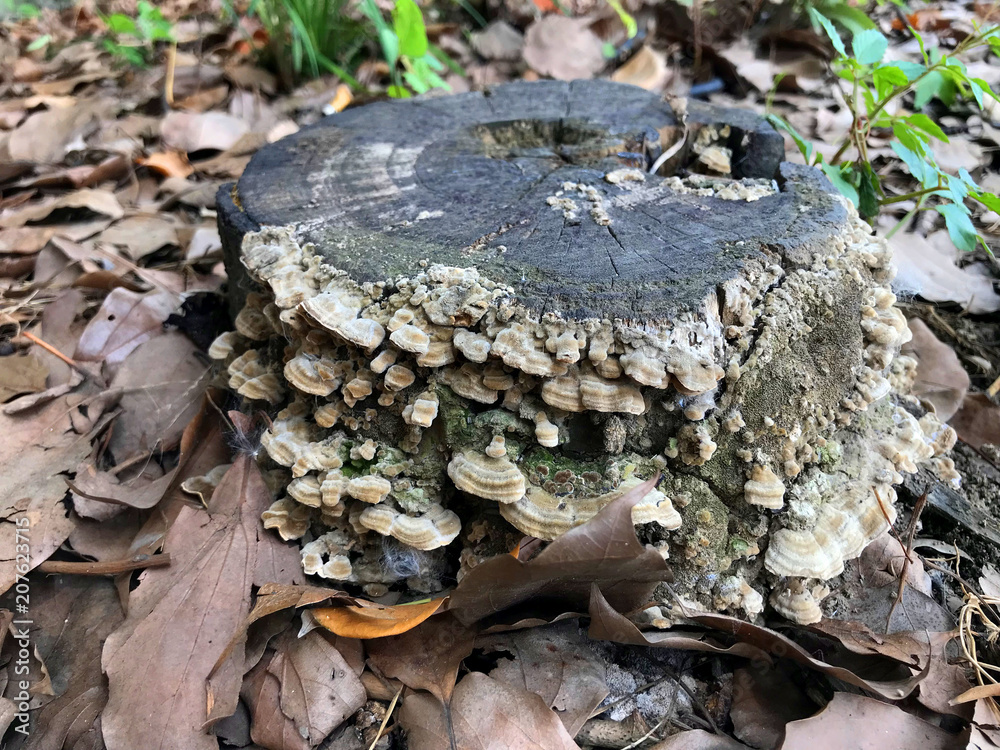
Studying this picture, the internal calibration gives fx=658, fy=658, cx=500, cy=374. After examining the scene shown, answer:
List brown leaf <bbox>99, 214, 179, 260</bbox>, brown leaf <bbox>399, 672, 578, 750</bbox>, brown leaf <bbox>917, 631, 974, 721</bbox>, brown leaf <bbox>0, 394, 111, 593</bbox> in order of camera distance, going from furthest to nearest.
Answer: brown leaf <bbox>99, 214, 179, 260</bbox>, brown leaf <bbox>0, 394, 111, 593</bbox>, brown leaf <bbox>917, 631, 974, 721</bbox>, brown leaf <bbox>399, 672, 578, 750</bbox>

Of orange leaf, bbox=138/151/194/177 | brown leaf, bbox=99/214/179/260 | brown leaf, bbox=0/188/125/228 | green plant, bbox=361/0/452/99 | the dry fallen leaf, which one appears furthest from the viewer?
orange leaf, bbox=138/151/194/177

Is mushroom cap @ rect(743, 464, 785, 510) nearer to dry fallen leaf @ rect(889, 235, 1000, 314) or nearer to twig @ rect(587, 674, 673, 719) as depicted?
twig @ rect(587, 674, 673, 719)

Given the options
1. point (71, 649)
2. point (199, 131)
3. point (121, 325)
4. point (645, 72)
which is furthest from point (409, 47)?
point (71, 649)

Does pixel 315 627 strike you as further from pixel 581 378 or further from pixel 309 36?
pixel 309 36

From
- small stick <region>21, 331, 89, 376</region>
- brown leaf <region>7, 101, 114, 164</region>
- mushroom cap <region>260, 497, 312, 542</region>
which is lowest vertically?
mushroom cap <region>260, 497, 312, 542</region>

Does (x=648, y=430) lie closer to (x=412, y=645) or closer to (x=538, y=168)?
(x=412, y=645)

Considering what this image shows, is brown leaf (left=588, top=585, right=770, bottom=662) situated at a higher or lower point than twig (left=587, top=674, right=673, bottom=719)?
higher

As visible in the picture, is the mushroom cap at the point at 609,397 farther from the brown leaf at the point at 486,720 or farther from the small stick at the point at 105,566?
the small stick at the point at 105,566

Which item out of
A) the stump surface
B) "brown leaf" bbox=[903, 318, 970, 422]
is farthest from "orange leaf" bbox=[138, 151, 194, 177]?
"brown leaf" bbox=[903, 318, 970, 422]

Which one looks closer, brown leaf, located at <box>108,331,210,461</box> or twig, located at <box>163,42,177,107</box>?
brown leaf, located at <box>108,331,210,461</box>
